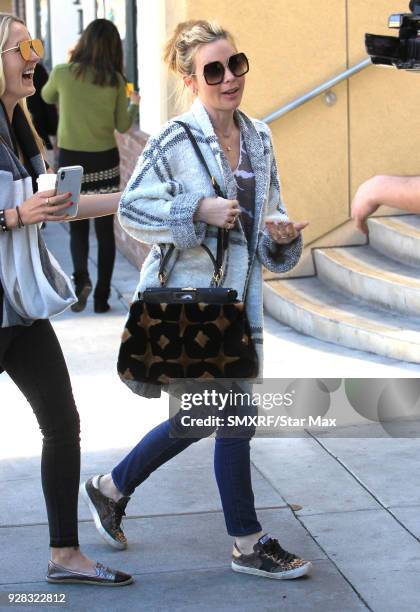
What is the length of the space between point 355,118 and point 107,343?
241 cm

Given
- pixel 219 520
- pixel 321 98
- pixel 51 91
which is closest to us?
pixel 219 520

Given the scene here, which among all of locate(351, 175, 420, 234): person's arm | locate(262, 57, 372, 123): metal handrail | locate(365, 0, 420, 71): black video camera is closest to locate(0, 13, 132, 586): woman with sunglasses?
locate(365, 0, 420, 71): black video camera

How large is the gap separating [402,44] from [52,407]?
1.66 m

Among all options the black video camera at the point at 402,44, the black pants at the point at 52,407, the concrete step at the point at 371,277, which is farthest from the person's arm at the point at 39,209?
the concrete step at the point at 371,277

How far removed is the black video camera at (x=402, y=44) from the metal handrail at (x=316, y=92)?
5.40m

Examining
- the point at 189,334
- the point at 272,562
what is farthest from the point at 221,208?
the point at 272,562

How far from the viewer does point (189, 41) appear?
4.44 metres

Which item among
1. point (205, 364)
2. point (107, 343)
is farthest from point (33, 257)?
point (107, 343)

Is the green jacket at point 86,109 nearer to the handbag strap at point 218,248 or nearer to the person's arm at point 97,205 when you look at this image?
the person's arm at point 97,205

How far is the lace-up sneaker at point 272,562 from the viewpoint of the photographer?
449 centimetres

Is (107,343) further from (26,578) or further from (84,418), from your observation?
(26,578)

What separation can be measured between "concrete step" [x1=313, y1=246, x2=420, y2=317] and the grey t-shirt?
11.9 feet

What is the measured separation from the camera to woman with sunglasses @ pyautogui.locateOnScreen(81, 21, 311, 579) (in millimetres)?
4328

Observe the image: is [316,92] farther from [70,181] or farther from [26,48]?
[70,181]
